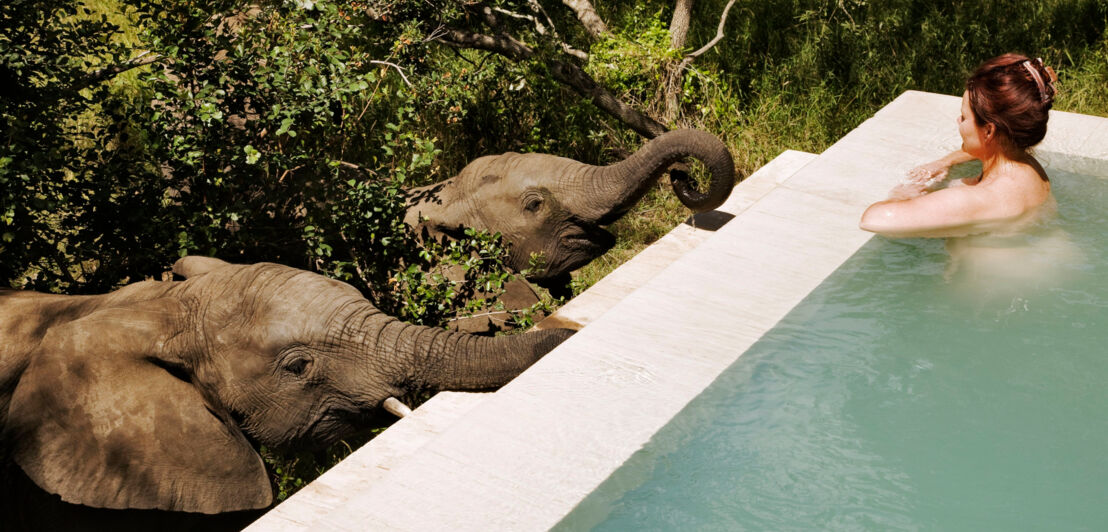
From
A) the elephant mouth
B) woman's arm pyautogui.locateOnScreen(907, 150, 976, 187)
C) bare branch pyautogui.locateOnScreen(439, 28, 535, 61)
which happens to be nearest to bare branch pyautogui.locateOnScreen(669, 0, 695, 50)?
bare branch pyautogui.locateOnScreen(439, 28, 535, 61)

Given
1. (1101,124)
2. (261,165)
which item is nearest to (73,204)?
(261,165)

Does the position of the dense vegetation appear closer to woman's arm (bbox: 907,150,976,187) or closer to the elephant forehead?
the elephant forehead

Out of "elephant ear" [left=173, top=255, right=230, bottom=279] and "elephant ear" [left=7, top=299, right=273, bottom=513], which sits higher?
"elephant ear" [left=173, top=255, right=230, bottom=279]

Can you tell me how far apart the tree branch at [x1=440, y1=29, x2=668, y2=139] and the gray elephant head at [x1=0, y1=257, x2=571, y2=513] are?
344 cm

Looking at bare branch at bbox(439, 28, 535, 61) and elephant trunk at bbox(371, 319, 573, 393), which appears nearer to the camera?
elephant trunk at bbox(371, 319, 573, 393)

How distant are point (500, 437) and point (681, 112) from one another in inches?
204

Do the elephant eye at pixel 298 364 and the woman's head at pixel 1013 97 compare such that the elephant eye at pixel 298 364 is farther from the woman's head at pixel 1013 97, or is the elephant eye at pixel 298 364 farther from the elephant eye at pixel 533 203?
the woman's head at pixel 1013 97

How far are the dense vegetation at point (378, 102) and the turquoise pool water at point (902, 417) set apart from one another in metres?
1.89

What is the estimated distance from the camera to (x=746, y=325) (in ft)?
12.3

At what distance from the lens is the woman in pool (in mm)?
3934

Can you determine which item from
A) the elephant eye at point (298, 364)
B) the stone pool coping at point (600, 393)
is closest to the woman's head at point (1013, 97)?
the stone pool coping at point (600, 393)

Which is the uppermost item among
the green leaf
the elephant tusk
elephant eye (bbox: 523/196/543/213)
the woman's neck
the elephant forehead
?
the green leaf

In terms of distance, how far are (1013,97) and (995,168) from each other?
1.28 ft

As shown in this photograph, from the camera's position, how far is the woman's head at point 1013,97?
3.91 meters
